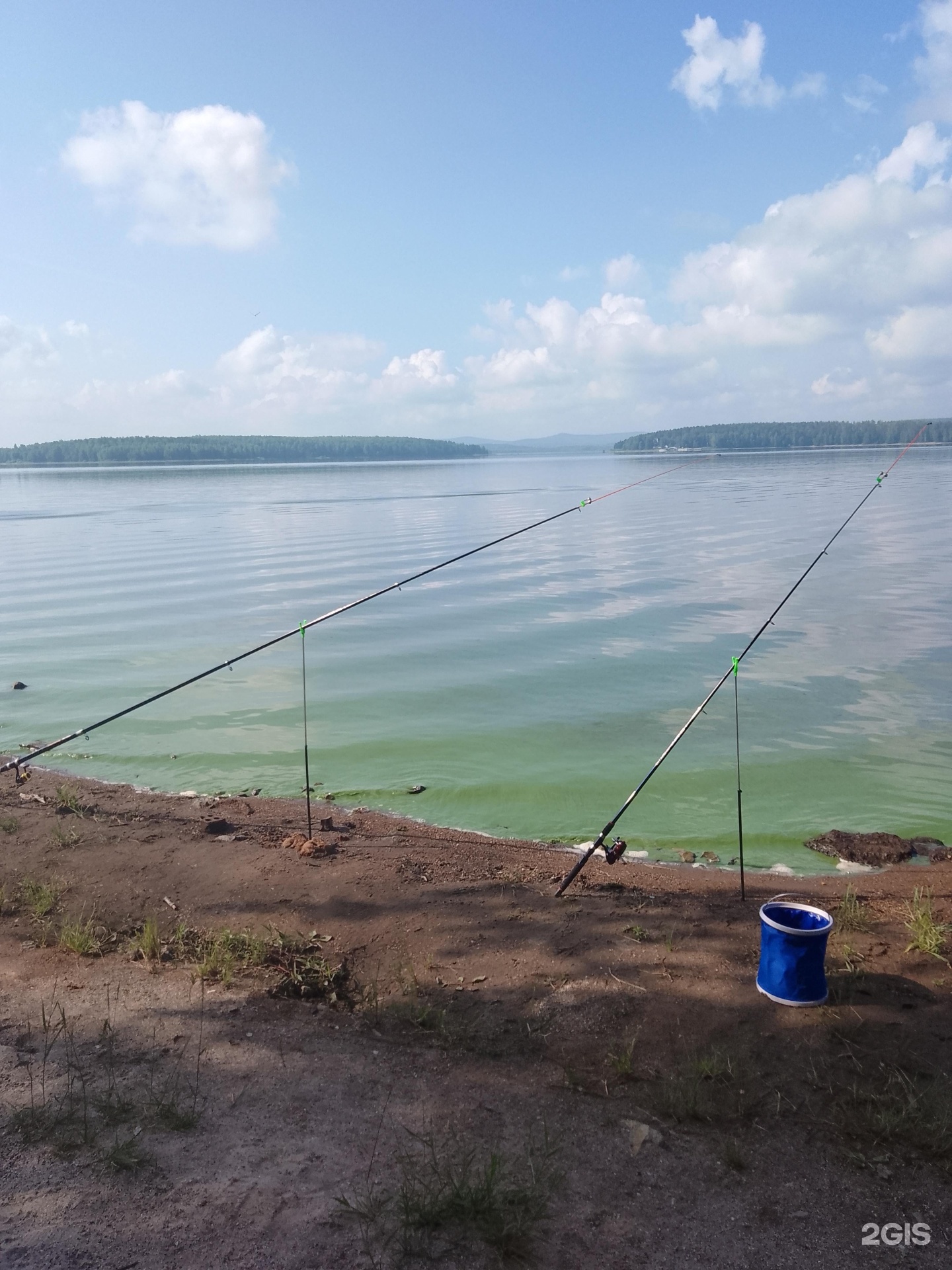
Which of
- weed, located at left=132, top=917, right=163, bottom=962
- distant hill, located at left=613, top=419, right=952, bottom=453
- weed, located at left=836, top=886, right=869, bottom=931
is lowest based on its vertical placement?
weed, located at left=836, top=886, right=869, bottom=931

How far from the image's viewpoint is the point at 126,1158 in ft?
12.4

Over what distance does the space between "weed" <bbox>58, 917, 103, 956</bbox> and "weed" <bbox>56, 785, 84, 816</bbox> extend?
9.42 ft

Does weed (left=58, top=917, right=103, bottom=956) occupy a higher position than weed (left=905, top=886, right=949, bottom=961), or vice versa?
weed (left=58, top=917, right=103, bottom=956)

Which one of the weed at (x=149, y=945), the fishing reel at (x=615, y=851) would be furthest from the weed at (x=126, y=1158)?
the fishing reel at (x=615, y=851)

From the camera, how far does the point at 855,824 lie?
955cm

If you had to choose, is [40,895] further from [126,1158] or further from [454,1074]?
[454,1074]

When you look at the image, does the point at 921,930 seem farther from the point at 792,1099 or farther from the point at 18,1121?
the point at 18,1121

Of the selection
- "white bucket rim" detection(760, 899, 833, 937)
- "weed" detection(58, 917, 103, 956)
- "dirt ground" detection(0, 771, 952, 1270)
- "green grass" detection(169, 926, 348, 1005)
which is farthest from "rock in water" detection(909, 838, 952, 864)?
"weed" detection(58, 917, 103, 956)

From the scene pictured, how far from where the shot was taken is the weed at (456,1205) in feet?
11.2

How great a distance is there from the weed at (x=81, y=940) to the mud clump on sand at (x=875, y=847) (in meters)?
6.45

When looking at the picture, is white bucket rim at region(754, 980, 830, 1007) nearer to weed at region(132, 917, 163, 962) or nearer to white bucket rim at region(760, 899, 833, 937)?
white bucket rim at region(760, 899, 833, 937)

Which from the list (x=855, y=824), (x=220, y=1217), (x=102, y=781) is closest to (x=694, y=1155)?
(x=220, y=1217)

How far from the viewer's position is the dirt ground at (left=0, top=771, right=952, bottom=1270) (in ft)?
11.6

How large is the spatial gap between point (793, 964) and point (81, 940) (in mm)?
4328
